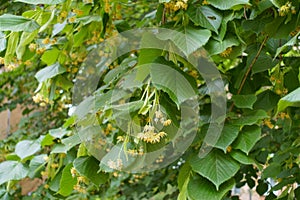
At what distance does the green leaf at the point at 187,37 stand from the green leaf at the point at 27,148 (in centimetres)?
58

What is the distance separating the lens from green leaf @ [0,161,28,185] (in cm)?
118

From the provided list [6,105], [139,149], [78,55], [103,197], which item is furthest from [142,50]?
[6,105]

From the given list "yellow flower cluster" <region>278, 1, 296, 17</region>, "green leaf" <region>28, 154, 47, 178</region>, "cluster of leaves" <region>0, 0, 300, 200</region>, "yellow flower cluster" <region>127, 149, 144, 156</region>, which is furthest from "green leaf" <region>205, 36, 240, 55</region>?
"green leaf" <region>28, 154, 47, 178</region>

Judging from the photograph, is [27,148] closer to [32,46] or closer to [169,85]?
[32,46]

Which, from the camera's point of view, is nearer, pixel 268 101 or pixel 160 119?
pixel 160 119

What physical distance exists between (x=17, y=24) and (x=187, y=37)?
1.17 ft

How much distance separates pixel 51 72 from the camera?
1.14m

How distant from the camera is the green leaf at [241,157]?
0.84 m

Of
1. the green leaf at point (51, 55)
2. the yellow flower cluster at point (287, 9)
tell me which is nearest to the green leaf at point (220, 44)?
the yellow flower cluster at point (287, 9)

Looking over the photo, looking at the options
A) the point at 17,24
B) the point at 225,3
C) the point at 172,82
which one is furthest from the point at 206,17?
the point at 17,24

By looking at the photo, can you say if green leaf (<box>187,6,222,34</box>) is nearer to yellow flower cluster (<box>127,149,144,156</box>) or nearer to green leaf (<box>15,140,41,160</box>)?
yellow flower cluster (<box>127,149,144,156</box>)

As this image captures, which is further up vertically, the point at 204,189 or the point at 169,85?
the point at 169,85

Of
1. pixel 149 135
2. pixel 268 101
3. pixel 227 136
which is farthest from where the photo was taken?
pixel 268 101

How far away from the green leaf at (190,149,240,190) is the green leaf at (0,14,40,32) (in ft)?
1.45
